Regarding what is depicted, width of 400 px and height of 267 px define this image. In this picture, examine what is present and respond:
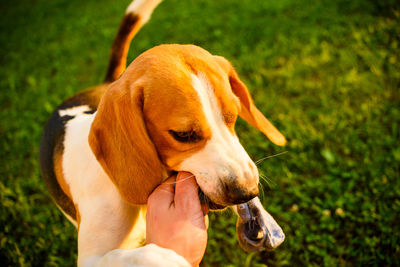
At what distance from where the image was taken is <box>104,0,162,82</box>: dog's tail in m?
3.14

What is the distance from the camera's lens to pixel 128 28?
3326mm

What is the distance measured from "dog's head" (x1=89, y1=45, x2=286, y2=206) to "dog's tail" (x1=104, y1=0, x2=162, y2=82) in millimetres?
1225

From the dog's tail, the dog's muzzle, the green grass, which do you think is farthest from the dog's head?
the green grass

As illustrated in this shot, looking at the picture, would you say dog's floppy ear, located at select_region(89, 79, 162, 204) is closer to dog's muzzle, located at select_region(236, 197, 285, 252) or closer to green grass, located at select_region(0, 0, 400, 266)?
dog's muzzle, located at select_region(236, 197, 285, 252)

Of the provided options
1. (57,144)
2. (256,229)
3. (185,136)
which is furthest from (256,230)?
(57,144)

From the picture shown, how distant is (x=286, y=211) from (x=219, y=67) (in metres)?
1.92

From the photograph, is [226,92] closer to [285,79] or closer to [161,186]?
[161,186]

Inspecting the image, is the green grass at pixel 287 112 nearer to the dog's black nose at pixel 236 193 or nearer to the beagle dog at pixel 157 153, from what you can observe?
the beagle dog at pixel 157 153

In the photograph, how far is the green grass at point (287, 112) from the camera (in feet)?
10.5

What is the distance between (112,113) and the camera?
80.4 inches

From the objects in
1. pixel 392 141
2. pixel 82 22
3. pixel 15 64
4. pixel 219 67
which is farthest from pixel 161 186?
pixel 82 22

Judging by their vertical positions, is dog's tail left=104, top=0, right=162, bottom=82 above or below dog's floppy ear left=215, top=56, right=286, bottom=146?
above

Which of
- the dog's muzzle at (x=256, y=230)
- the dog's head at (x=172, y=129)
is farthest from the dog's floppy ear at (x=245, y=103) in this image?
the dog's muzzle at (x=256, y=230)

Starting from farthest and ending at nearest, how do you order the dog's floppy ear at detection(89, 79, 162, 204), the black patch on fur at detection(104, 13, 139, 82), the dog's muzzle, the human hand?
the black patch on fur at detection(104, 13, 139, 82) < the dog's muzzle < the dog's floppy ear at detection(89, 79, 162, 204) < the human hand
